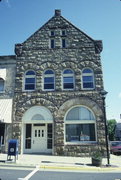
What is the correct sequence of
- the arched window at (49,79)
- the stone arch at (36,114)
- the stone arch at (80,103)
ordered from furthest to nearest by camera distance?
the arched window at (49,79)
the stone arch at (36,114)
the stone arch at (80,103)

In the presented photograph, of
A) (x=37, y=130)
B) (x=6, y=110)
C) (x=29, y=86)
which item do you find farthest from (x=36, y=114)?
(x=29, y=86)

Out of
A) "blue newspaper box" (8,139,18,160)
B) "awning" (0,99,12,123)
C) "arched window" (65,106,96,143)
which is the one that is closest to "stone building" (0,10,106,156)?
"arched window" (65,106,96,143)

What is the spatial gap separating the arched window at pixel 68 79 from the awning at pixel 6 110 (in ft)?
17.5

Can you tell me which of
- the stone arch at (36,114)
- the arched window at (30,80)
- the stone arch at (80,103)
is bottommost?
the stone arch at (36,114)

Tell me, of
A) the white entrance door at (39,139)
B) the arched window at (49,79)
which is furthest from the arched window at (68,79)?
the white entrance door at (39,139)

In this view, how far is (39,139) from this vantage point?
15852 mm

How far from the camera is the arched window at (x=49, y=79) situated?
54.0 ft

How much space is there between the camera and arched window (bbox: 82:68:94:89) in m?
16.2

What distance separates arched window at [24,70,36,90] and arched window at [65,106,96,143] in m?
4.39

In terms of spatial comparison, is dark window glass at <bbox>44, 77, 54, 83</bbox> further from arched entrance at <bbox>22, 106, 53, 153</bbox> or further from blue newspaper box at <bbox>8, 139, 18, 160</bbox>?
blue newspaper box at <bbox>8, 139, 18, 160</bbox>

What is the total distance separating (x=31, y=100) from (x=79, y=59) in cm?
601

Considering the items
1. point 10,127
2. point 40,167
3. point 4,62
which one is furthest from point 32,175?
point 4,62

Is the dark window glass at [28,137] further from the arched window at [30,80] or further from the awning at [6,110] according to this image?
the arched window at [30,80]

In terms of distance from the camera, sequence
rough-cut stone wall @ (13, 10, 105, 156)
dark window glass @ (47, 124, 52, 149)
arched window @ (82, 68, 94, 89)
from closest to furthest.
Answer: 1. rough-cut stone wall @ (13, 10, 105, 156)
2. dark window glass @ (47, 124, 52, 149)
3. arched window @ (82, 68, 94, 89)
